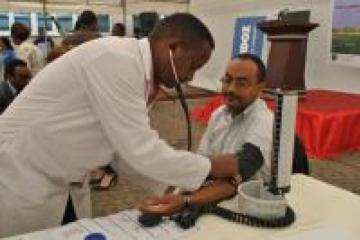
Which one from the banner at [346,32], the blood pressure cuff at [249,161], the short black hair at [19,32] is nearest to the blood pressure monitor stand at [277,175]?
the blood pressure cuff at [249,161]

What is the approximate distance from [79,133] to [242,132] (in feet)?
2.43

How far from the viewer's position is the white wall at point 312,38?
4570 millimetres

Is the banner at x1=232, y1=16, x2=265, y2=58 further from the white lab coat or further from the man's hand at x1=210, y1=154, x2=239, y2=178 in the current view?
the white lab coat

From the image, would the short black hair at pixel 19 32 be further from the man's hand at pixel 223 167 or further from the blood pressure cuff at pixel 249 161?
the man's hand at pixel 223 167

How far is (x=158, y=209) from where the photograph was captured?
1.15 m

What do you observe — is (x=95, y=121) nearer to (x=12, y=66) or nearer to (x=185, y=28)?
(x=185, y=28)

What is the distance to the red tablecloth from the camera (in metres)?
3.65

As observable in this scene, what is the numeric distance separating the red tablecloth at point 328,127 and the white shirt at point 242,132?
1717 millimetres

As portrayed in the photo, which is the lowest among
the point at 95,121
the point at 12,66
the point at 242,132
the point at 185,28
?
the point at 242,132

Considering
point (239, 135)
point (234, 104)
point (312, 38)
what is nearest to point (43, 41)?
point (312, 38)

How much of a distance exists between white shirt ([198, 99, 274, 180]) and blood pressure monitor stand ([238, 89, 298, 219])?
236 millimetres

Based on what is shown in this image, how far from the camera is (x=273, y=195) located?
3.86 ft

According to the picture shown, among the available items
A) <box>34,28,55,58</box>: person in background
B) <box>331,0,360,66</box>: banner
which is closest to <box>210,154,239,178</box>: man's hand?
<box>331,0,360,66</box>: banner

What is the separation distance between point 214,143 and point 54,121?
33.4 inches
